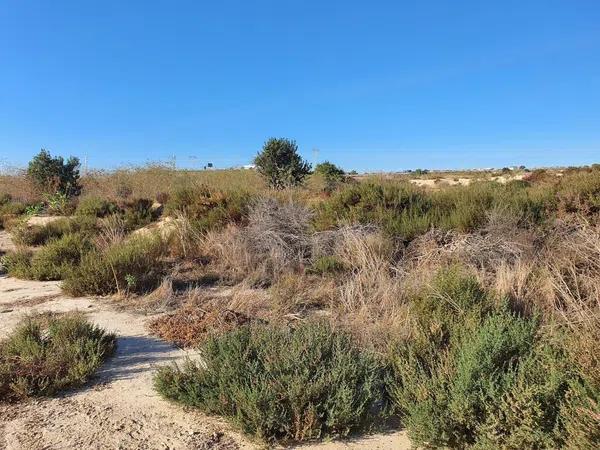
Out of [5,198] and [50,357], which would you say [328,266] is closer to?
[50,357]

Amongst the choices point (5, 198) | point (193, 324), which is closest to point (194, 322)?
point (193, 324)

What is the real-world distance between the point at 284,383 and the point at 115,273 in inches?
191

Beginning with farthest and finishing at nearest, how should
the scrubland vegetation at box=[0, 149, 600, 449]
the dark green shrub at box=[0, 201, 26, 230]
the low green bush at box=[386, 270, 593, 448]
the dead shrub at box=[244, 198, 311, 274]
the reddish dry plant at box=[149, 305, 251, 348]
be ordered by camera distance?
1. the dark green shrub at box=[0, 201, 26, 230]
2. the dead shrub at box=[244, 198, 311, 274]
3. the reddish dry plant at box=[149, 305, 251, 348]
4. the scrubland vegetation at box=[0, 149, 600, 449]
5. the low green bush at box=[386, 270, 593, 448]

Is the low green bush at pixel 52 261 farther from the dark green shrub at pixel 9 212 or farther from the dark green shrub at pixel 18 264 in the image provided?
the dark green shrub at pixel 9 212

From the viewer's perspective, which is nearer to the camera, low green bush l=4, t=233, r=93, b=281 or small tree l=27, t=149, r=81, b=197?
low green bush l=4, t=233, r=93, b=281

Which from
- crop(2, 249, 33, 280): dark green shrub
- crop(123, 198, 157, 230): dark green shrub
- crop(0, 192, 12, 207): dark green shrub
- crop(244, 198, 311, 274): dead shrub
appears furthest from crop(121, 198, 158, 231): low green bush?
crop(0, 192, 12, 207): dark green shrub

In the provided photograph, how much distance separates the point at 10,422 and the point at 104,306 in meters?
3.36

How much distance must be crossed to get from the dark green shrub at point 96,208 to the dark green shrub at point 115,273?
25.3 feet

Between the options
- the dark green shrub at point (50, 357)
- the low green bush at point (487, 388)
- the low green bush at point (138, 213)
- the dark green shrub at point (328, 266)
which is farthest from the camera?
the low green bush at point (138, 213)

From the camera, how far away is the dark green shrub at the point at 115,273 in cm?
749

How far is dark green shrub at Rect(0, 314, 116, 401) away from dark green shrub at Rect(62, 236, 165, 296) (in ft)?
7.90

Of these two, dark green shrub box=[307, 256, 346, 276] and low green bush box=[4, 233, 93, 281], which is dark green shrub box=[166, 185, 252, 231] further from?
dark green shrub box=[307, 256, 346, 276]

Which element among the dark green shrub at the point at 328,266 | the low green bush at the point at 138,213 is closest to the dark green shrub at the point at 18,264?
the low green bush at the point at 138,213

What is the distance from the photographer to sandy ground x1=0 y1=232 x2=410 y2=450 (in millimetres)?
3373
